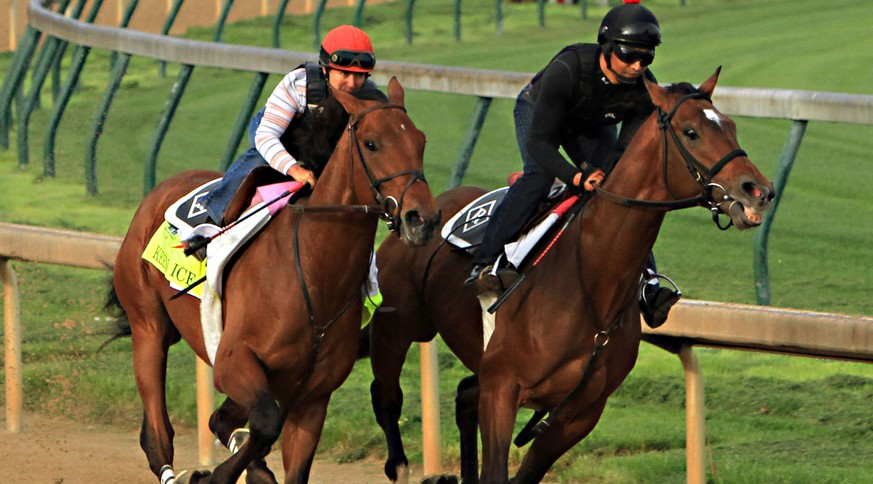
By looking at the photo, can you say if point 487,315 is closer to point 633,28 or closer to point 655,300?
point 655,300

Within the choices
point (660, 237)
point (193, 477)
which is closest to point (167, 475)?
point (193, 477)

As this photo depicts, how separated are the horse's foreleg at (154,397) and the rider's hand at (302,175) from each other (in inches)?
51.5

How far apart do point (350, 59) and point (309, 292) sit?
0.86 metres

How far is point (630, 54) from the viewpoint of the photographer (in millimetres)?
6238

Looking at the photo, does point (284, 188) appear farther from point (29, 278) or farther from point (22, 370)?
point (29, 278)

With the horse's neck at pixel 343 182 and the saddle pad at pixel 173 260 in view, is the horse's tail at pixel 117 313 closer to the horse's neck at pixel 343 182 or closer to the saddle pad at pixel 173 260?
the saddle pad at pixel 173 260

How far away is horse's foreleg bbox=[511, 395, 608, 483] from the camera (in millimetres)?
6395

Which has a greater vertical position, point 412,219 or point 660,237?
point 660,237

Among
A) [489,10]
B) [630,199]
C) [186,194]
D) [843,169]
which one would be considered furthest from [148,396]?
[489,10]

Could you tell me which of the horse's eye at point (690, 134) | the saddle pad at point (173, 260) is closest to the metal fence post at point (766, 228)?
the horse's eye at point (690, 134)

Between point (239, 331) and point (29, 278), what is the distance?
16.4 ft

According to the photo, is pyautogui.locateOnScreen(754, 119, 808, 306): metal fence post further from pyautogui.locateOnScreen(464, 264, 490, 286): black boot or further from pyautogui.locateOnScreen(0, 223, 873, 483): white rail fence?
pyautogui.locateOnScreen(464, 264, 490, 286): black boot

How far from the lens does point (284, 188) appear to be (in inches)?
256

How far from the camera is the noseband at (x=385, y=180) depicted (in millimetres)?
5750
